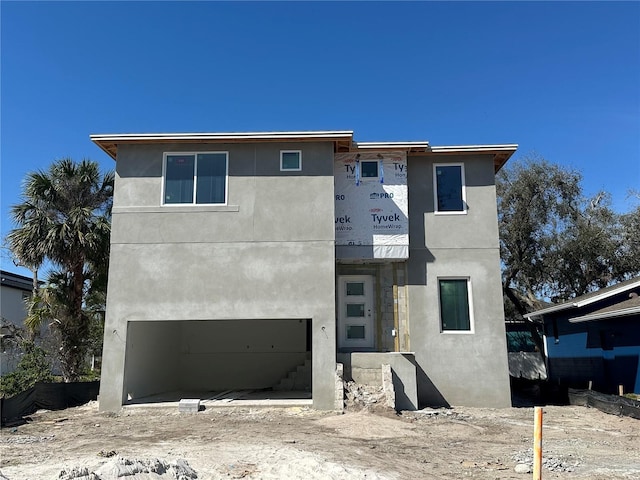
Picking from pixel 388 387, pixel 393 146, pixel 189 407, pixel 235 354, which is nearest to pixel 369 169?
pixel 393 146

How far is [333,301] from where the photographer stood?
1308cm

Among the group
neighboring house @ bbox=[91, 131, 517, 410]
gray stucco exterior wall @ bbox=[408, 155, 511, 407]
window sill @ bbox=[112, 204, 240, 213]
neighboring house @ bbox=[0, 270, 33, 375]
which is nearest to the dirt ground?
gray stucco exterior wall @ bbox=[408, 155, 511, 407]

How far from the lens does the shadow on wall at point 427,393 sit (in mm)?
13703

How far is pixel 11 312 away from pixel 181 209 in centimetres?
1528

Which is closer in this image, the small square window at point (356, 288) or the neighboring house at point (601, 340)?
the small square window at point (356, 288)

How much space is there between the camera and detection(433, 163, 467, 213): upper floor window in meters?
14.8

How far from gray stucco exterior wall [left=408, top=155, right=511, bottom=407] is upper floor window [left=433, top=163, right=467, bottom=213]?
15cm

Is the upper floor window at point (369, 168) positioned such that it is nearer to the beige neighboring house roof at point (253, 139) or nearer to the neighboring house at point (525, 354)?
the beige neighboring house roof at point (253, 139)

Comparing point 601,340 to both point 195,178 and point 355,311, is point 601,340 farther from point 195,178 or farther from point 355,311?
point 195,178

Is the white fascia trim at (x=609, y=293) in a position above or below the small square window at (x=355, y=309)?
above

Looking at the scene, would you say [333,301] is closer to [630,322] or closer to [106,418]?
[106,418]

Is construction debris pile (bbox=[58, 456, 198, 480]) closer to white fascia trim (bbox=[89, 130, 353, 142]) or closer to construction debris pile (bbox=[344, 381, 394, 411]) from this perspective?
construction debris pile (bbox=[344, 381, 394, 411])

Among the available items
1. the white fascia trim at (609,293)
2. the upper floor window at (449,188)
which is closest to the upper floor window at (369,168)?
the upper floor window at (449,188)

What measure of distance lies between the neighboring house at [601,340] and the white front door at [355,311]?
654cm
